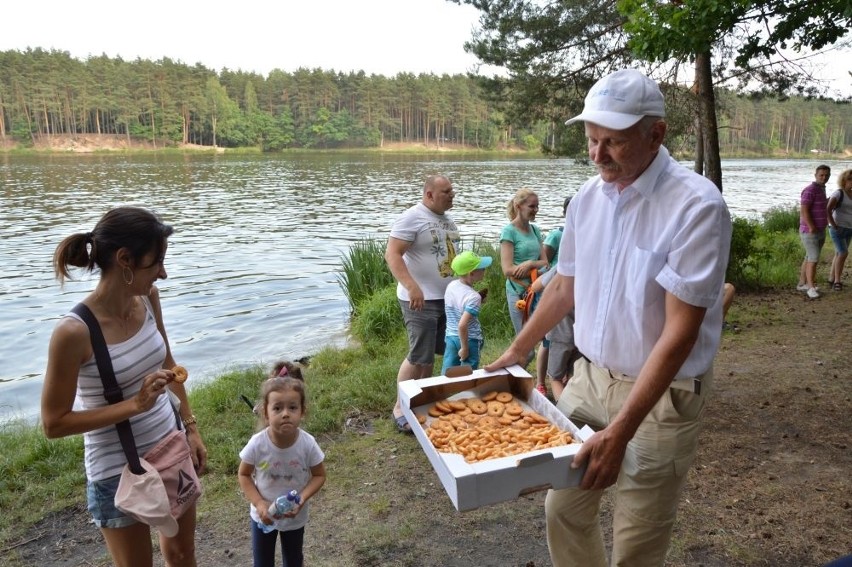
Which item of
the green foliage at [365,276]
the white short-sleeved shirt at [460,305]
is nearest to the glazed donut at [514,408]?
the white short-sleeved shirt at [460,305]

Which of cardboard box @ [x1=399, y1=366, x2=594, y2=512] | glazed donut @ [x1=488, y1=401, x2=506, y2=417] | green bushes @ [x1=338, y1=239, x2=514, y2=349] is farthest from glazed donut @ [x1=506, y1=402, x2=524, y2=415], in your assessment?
green bushes @ [x1=338, y1=239, x2=514, y2=349]

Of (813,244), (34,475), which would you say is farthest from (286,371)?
(813,244)

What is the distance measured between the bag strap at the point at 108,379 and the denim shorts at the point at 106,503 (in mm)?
93

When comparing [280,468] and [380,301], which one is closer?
[280,468]


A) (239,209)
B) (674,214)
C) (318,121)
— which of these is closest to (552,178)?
(239,209)

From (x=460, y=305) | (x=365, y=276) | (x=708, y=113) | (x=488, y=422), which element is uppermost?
(x=708, y=113)

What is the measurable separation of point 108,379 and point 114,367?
0.16 ft

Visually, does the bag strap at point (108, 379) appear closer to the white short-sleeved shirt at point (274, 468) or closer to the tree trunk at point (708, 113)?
the white short-sleeved shirt at point (274, 468)

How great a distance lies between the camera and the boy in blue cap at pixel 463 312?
15.5 feet

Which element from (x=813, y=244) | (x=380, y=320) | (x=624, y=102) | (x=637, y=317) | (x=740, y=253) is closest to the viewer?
(x=624, y=102)

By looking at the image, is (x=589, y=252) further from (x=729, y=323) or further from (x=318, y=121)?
(x=318, y=121)

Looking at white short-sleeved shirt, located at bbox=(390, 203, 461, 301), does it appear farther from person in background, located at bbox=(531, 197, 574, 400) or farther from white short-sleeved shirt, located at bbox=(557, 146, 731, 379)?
white short-sleeved shirt, located at bbox=(557, 146, 731, 379)

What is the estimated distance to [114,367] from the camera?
235cm

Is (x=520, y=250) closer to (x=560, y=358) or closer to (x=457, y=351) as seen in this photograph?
(x=560, y=358)
